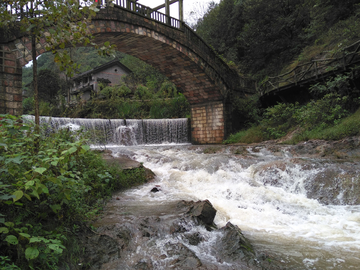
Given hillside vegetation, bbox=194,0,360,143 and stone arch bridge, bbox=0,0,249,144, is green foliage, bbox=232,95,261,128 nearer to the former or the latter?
hillside vegetation, bbox=194,0,360,143

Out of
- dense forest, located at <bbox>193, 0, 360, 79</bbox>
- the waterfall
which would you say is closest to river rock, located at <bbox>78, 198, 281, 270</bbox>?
the waterfall

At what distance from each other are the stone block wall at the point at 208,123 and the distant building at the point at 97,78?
13588mm

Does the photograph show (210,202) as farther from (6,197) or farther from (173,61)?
(173,61)

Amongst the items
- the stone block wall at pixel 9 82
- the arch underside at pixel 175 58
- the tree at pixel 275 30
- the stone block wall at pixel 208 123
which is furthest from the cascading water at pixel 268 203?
the tree at pixel 275 30

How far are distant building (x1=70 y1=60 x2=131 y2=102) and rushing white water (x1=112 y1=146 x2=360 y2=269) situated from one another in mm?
21343

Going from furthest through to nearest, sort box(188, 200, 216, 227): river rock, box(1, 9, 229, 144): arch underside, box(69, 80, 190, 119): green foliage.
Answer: box(69, 80, 190, 119): green foliage, box(1, 9, 229, 144): arch underside, box(188, 200, 216, 227): river rock

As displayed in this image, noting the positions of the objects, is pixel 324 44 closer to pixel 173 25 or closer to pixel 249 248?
pixel 173 25

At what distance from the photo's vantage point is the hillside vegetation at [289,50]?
32.9ft

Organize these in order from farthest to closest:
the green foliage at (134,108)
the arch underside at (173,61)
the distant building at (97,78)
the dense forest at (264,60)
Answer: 1. the distant building at (97,78)
2. the green foliage at (134,108)
3. the arch underside at (173,61)
4. the dense forest at (264,60)

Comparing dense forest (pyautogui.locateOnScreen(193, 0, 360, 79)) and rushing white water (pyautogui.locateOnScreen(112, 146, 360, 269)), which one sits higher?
dense forest (pyautogui.locateOnScreen(193, 0, 360, 79))

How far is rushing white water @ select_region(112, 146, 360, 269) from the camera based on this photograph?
10.6 ft

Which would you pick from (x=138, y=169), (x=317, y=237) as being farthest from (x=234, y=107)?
(x=317, y=237)

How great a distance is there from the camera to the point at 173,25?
13359 millimetres

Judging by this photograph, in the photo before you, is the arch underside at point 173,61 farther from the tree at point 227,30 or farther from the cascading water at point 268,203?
the tree at point 227,30
